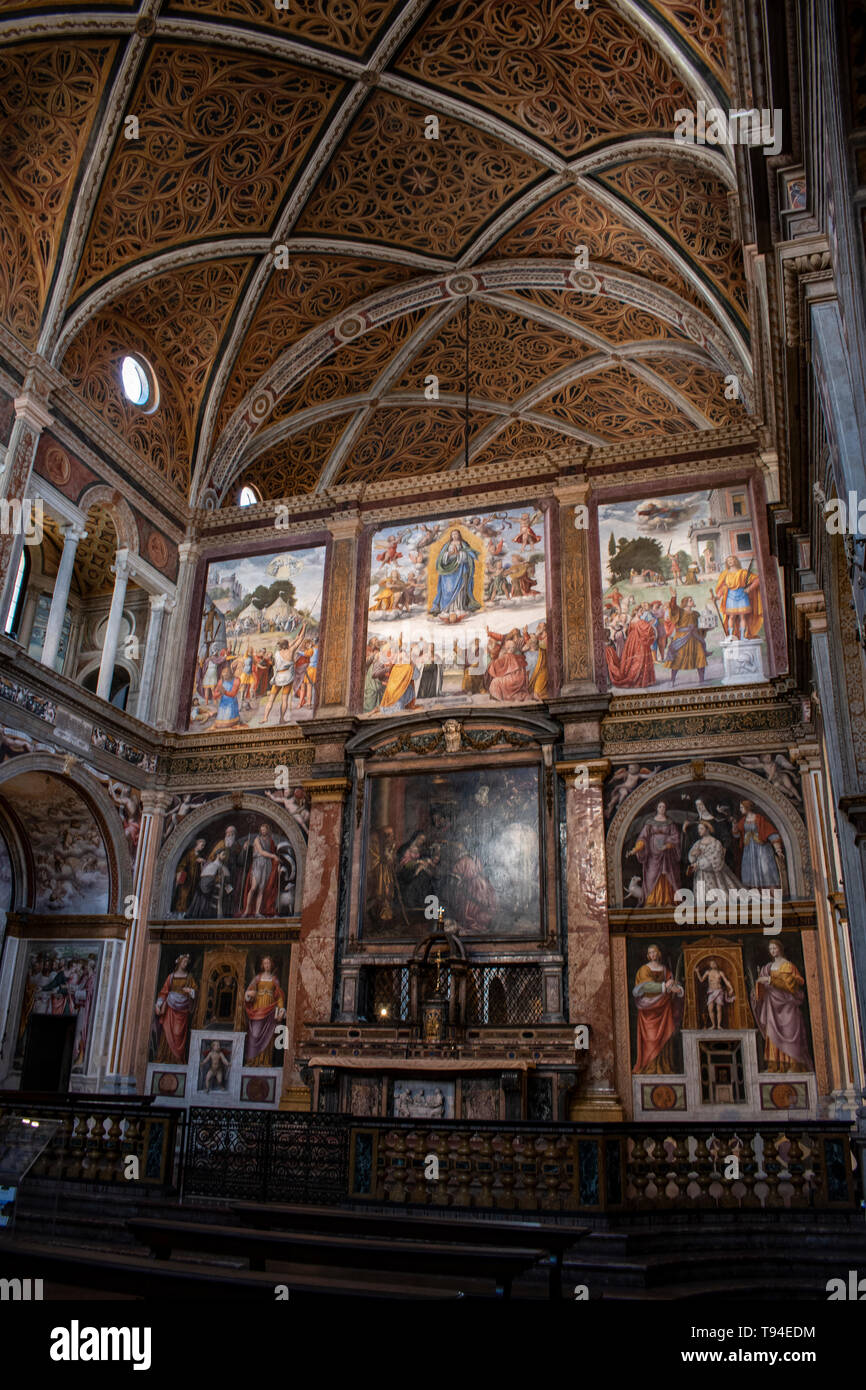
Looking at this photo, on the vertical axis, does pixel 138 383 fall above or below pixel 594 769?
above

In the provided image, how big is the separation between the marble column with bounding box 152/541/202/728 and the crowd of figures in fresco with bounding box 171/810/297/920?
95.0 inches

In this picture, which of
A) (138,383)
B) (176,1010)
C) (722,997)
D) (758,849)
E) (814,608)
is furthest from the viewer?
(138,383)

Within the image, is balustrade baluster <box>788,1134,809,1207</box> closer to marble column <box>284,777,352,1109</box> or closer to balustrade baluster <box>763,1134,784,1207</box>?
balustrade baluster <box>763,1134,784,1207</box>

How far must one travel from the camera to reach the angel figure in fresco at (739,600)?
1705 centimetres

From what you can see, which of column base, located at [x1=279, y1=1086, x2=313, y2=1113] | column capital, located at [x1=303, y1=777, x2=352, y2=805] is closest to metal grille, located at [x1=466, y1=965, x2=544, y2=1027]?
column base, located at [x1=279, y1=1086, x2=313, y2=1113]

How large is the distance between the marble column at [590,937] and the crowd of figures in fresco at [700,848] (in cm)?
54

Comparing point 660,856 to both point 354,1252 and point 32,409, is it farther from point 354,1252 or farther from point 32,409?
point 32,409

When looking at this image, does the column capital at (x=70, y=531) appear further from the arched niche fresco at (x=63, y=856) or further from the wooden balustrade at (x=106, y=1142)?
the wooden balustrade at (x=106, y=1142)

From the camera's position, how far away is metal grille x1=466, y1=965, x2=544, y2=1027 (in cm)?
1571

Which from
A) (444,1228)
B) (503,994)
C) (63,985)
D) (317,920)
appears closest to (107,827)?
(63,985)

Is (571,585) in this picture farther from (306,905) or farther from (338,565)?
(306,905)

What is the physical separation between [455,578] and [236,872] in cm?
659

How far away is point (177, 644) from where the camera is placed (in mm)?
20375

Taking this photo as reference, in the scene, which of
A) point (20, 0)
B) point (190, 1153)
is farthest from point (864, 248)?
point (20, 0)
